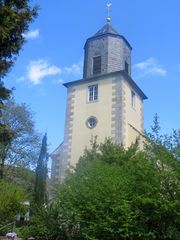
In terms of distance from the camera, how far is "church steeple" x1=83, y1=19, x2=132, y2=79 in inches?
1203

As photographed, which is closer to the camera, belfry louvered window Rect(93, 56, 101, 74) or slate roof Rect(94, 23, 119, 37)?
belfry louvered window Rect(93, 56, 101, 74)

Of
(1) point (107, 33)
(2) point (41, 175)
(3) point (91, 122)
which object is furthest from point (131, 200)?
(1) point (107, 33)

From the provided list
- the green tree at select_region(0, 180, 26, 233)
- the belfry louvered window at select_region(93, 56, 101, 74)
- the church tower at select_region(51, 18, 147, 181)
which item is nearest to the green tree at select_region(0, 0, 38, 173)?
the green tree at select_region(0, 180, 26, 233)

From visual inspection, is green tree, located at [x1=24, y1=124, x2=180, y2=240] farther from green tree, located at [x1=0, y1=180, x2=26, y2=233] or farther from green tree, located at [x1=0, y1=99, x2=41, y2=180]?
green tree, located at [x1=0, y1=99, x2=41, y2=180]

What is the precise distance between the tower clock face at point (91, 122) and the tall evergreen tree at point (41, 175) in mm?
5494

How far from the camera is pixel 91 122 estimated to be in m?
30.4

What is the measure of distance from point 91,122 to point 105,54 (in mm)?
4989

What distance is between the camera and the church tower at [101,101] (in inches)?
1167

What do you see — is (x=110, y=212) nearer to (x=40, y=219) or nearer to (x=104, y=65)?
(x=40, y=219)

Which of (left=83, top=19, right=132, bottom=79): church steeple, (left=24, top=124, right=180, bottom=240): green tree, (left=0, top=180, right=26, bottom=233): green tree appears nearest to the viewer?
(left=24, top=124, right=180, bottom=240): green tree

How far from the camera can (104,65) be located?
30656 mm

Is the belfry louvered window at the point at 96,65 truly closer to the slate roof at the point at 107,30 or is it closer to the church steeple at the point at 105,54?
the church steeple at the point at 105,54

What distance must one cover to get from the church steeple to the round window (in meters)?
3.31

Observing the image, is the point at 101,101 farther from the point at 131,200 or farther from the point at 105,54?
the point at 131,200
